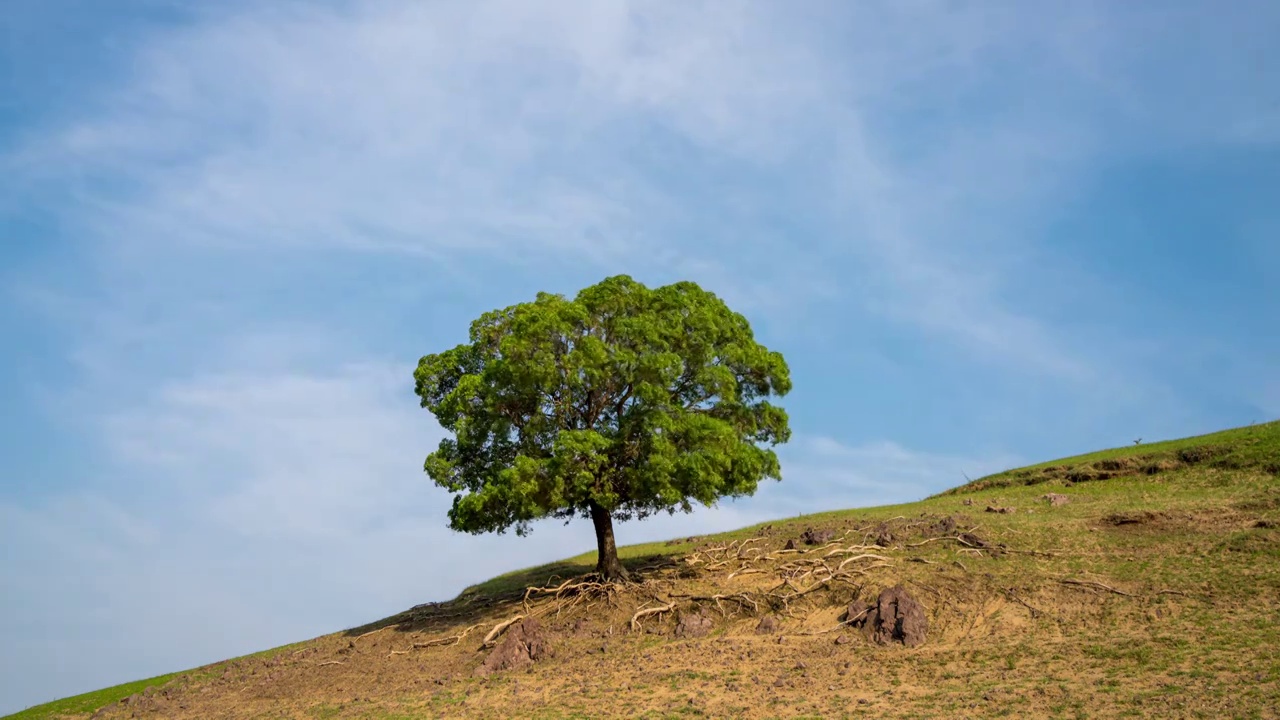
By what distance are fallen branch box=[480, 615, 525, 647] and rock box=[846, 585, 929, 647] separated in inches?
343

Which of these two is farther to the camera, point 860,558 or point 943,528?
point 943,528

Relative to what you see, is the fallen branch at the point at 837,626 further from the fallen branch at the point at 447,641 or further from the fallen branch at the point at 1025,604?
the fallen branch at the point at 447,641

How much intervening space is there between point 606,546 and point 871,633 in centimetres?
850

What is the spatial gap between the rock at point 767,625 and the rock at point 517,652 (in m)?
5.06

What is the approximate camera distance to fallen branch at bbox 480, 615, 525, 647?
24188mm

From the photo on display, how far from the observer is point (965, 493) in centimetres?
4050

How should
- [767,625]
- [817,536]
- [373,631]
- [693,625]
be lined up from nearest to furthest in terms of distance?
[767,625] < [693,625] < [817,536] < [373,631]

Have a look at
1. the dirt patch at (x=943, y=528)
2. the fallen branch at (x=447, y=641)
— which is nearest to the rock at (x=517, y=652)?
the fallen branch at (x=447, y=641)

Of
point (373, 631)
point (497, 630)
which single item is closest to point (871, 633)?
point (497, 630)

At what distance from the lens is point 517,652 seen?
888 inches

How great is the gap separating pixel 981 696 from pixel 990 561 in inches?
327

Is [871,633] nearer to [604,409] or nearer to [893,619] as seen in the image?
[893,619]

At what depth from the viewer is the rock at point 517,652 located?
2225 cm

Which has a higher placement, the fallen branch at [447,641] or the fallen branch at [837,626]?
the fallen branch at [447,641]
